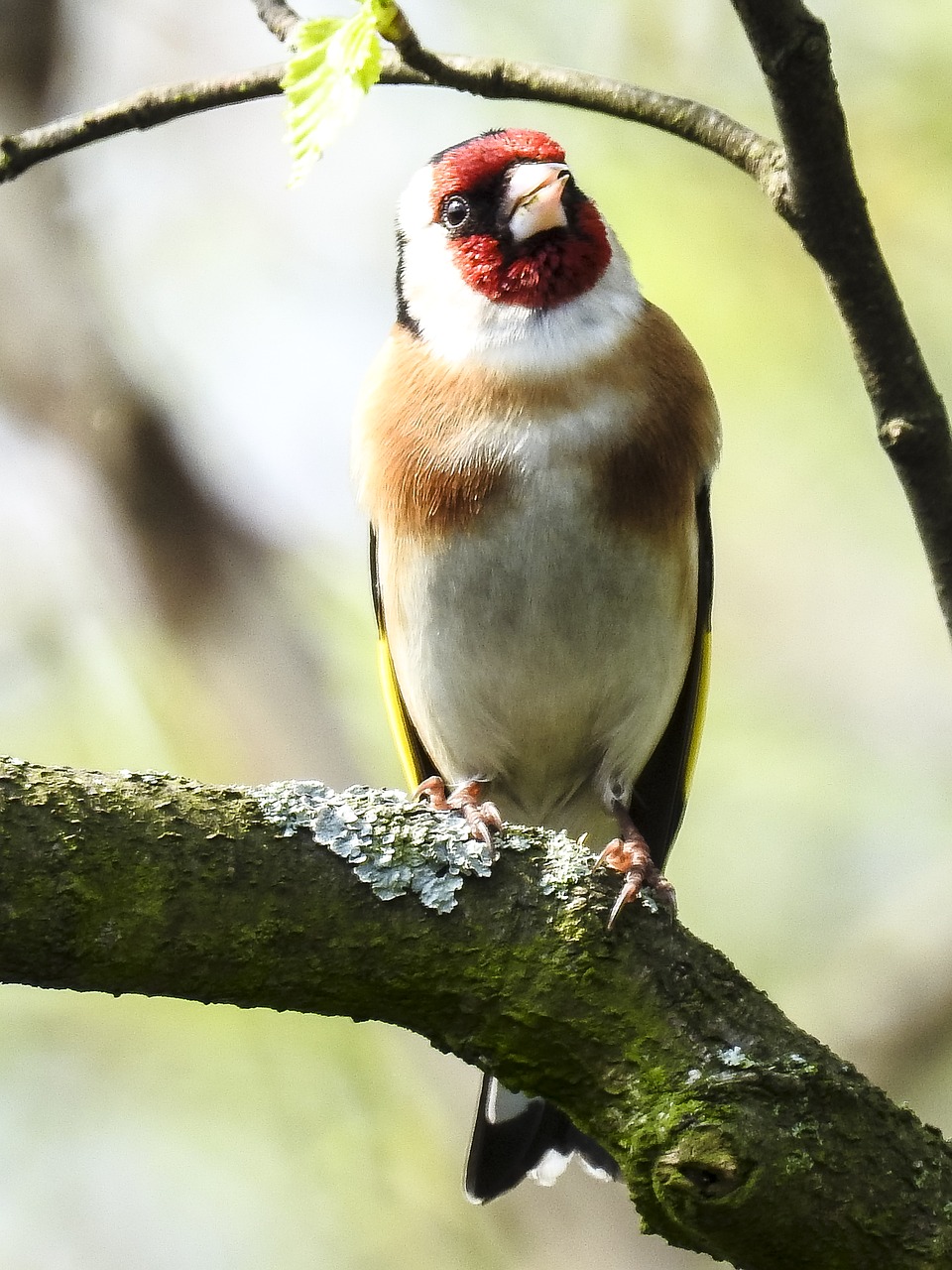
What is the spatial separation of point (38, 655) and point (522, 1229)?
133 inches

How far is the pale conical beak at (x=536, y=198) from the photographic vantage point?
11.2ft

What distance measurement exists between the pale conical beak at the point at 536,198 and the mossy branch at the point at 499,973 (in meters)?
1.69

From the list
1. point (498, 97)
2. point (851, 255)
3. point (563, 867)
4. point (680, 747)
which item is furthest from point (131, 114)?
point (680, 747)

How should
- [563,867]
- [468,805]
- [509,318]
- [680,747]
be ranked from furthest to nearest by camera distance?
1. [680,747]
2. [509,318]
3. [468,805]
4. [563,867]

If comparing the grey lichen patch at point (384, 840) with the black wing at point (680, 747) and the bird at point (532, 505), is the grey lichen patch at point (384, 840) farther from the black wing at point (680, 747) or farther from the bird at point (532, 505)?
the black wing at point (680, 747)

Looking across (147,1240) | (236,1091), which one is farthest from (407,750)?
(147,1240)

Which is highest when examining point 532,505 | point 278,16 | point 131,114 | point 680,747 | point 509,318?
point 509,318

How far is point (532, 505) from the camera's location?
321cm

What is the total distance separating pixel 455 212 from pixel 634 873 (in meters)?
1.90

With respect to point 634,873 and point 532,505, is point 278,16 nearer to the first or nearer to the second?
point 532,505

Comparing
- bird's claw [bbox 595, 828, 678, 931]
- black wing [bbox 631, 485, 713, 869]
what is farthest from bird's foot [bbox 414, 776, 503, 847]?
black wing [bbox 631, 485, 713, 869]

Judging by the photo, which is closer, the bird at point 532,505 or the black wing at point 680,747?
the bird at point 532,505

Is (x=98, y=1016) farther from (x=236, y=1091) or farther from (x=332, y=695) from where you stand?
(x=332, y=695)

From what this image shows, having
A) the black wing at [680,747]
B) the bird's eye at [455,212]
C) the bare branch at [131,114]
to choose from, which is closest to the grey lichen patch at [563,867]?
the bare branch at [131,114]
